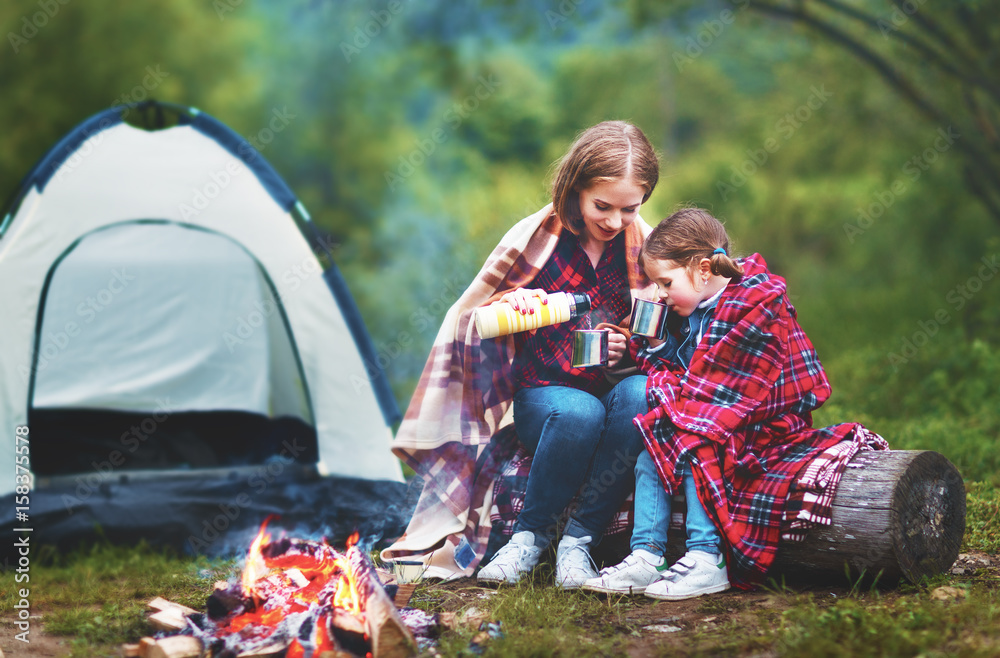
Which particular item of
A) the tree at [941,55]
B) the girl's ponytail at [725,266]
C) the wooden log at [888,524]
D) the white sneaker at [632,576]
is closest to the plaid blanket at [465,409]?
the girl's ponytail at [725,266]

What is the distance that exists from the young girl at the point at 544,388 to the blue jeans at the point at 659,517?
0.11 meters

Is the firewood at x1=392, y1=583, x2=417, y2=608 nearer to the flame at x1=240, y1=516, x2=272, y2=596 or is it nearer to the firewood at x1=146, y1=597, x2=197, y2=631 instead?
the flame at x1=240, y1=516, x2=272, y2=596

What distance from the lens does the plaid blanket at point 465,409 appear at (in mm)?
2754

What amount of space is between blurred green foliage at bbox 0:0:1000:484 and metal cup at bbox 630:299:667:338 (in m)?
0.56

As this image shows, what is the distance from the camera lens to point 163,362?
4441 mm

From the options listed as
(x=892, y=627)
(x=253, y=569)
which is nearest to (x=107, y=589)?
(x=253, y=569)

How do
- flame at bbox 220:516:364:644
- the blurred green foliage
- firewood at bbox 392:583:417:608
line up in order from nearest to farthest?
flame at bbox 220:516:364:644 < firewood at bbox 392:583:417:608 < the blurred green foliage

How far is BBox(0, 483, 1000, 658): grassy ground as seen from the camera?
1.93m

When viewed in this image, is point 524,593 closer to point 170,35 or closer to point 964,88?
point 964,88

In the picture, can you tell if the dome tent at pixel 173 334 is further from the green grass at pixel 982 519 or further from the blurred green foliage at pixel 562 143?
the green grass at pixel 982 519

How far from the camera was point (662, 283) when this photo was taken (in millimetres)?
2561

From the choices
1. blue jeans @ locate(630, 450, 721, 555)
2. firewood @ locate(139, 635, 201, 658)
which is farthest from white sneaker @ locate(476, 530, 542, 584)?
firewood @ locate(139, 635, 201, 658)

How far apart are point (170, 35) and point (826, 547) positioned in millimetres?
11913

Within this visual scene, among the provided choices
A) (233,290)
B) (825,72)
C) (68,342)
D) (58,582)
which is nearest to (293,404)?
(233,290)
